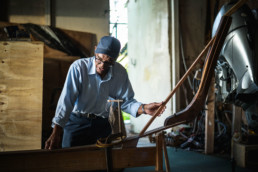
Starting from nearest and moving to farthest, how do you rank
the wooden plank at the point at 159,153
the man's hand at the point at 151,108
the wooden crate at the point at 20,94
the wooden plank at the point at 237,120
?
the wooden plank at the point at 159,153
the man's hand at the point at 151,108
the wooden crate at the point at 20,94
the wooden plank at the point at 237,120

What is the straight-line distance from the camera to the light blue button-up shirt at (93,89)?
60.8 inches

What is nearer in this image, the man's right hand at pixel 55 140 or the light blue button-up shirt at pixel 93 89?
the man's right hand at pixel 55 140

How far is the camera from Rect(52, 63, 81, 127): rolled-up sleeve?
139cm

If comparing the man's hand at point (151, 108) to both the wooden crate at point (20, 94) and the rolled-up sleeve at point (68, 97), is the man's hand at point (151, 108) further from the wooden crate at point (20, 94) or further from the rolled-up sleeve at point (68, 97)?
the wooden crate at point (20, 94)

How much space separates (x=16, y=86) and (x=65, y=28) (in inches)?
61.6

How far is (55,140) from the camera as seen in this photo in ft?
4.17

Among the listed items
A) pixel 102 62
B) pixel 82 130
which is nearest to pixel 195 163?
pixel 82 130

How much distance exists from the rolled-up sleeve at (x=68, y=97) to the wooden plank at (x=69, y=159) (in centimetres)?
34

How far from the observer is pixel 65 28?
3301 millimetres

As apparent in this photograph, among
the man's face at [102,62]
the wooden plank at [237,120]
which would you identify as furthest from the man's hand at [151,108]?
the wooden plank at [237,120]

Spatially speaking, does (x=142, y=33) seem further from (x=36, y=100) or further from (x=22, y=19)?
(x=36, y=100)

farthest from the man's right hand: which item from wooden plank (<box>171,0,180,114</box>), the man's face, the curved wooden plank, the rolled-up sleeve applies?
wooden plank (<box>171,0,180,114</box>)

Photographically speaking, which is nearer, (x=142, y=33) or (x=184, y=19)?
(x=184, y=19)

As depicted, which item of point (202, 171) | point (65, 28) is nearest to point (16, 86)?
point (65, 28)
